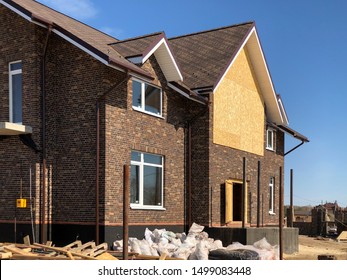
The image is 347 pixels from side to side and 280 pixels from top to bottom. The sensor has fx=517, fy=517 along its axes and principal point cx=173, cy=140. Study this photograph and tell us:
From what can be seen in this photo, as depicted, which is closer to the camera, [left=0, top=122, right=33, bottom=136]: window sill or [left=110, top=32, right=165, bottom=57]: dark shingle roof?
[left=0, top=122, right=33, bottom=136]: window sill

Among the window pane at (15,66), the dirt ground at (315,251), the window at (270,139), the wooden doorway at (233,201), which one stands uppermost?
the window pane at (15,66)

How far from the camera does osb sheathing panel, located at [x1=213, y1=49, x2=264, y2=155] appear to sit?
19.6 meters

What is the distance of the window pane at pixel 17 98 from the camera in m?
15.7

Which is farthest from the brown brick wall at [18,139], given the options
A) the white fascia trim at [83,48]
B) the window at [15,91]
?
the white fascia trim at [83,48]

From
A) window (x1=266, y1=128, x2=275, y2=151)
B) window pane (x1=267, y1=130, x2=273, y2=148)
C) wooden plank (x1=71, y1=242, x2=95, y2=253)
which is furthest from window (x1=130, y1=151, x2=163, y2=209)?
window pane (x1=267, y1=130, x2=273, y2=148)

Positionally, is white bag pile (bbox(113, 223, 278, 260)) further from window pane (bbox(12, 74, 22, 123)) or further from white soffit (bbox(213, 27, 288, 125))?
white soffit (bbox(213, 27, 288, 125))

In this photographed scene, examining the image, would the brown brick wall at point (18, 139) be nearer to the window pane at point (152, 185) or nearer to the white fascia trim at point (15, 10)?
the white fascia trim at point (15, 10)

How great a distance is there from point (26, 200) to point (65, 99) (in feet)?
10.5

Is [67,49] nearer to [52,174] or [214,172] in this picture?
[52,174]

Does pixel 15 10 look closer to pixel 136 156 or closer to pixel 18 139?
pixel 18 139

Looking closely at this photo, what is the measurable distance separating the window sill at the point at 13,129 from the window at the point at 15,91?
1.96 ft

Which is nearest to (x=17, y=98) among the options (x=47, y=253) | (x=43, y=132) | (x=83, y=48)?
(x=43, y=132)

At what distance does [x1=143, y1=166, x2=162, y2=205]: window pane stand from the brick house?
41 millimetres

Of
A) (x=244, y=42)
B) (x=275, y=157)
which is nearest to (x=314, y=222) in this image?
(x=275, y=157)
